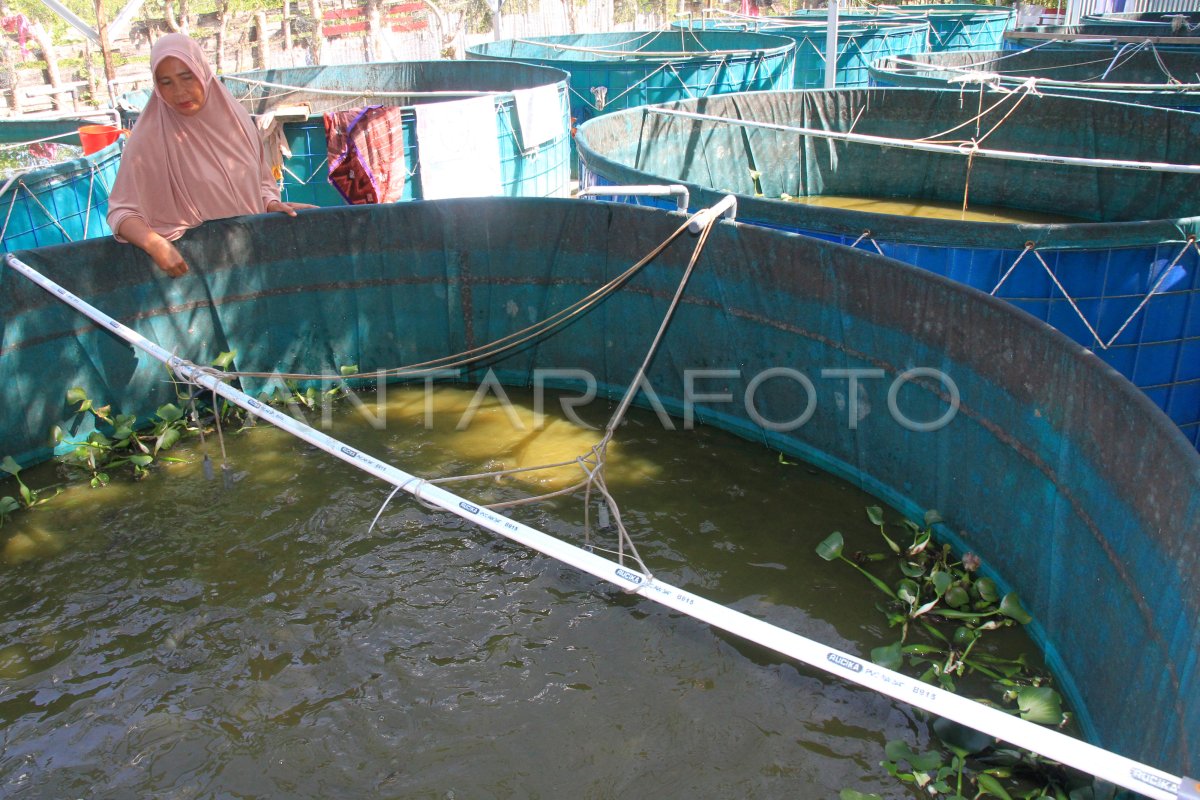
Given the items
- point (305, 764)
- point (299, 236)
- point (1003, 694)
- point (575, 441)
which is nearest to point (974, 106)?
point (575, 441)

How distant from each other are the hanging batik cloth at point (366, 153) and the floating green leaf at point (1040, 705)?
730 cm

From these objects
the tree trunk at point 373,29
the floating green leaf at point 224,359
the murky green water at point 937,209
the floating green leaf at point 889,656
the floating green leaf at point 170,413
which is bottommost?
the floating green leaf at point 889,656

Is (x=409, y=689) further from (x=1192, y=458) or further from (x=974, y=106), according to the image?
(x=974, y=106)

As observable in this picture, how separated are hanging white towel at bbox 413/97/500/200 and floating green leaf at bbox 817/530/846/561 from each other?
583cm

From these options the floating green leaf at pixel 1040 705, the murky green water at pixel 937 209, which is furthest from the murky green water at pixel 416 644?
the murky green water at pixel 937 209

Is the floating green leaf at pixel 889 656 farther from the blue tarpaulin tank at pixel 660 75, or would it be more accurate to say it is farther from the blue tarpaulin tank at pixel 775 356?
the blue tarpaulin tank at pixel 660 75

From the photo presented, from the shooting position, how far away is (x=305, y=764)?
372 centimetres

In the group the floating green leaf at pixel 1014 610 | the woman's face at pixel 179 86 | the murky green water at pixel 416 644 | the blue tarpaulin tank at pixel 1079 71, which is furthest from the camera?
the blue tarpaulin tank at pixel 1079 71

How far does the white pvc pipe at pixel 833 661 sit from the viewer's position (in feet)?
7.98

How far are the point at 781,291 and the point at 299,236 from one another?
335 centimetres

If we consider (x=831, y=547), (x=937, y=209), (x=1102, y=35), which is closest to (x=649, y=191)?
(x=831, y=547)

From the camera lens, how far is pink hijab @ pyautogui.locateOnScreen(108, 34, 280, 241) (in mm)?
5895

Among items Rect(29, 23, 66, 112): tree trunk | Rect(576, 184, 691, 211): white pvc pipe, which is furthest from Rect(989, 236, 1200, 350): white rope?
Rect(29, 23, 66, 112): tree trunk

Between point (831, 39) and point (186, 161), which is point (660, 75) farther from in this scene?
point (186, 161)
